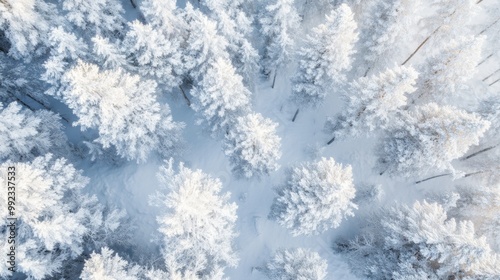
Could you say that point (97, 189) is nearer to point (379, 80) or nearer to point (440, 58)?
point (379, 80)

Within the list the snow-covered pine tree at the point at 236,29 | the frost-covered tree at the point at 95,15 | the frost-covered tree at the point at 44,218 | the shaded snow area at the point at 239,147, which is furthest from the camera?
the snow-covered pine tree at the point at 236,29

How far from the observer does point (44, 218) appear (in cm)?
1761

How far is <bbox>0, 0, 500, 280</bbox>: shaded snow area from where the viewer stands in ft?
59.1

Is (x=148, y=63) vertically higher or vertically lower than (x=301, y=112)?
higher

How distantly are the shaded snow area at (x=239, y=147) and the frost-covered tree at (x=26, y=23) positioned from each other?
99 mm

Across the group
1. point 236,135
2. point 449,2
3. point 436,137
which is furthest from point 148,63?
point 449,2

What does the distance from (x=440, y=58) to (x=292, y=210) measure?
15.3 m

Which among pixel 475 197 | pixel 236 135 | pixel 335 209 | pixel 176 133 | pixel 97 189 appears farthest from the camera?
pixel 97 189

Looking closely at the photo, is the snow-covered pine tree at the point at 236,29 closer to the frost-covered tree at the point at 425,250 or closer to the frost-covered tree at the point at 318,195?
the frost-covered tree at the point at 318,195

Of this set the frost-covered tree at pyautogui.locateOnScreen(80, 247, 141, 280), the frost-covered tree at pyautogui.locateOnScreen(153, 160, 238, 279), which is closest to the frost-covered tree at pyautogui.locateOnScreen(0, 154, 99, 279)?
the frost-covered tree at pyautogui.locateOnScreen(80, 247, 141, 280)

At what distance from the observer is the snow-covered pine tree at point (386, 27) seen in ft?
74.3

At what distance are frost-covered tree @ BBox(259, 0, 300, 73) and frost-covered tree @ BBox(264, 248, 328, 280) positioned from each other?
52.4 feet

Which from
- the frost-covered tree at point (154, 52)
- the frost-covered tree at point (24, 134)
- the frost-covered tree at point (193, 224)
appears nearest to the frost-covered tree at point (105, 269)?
the frost-covered tree at point (193, 224)

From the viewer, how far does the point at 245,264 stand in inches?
1061
